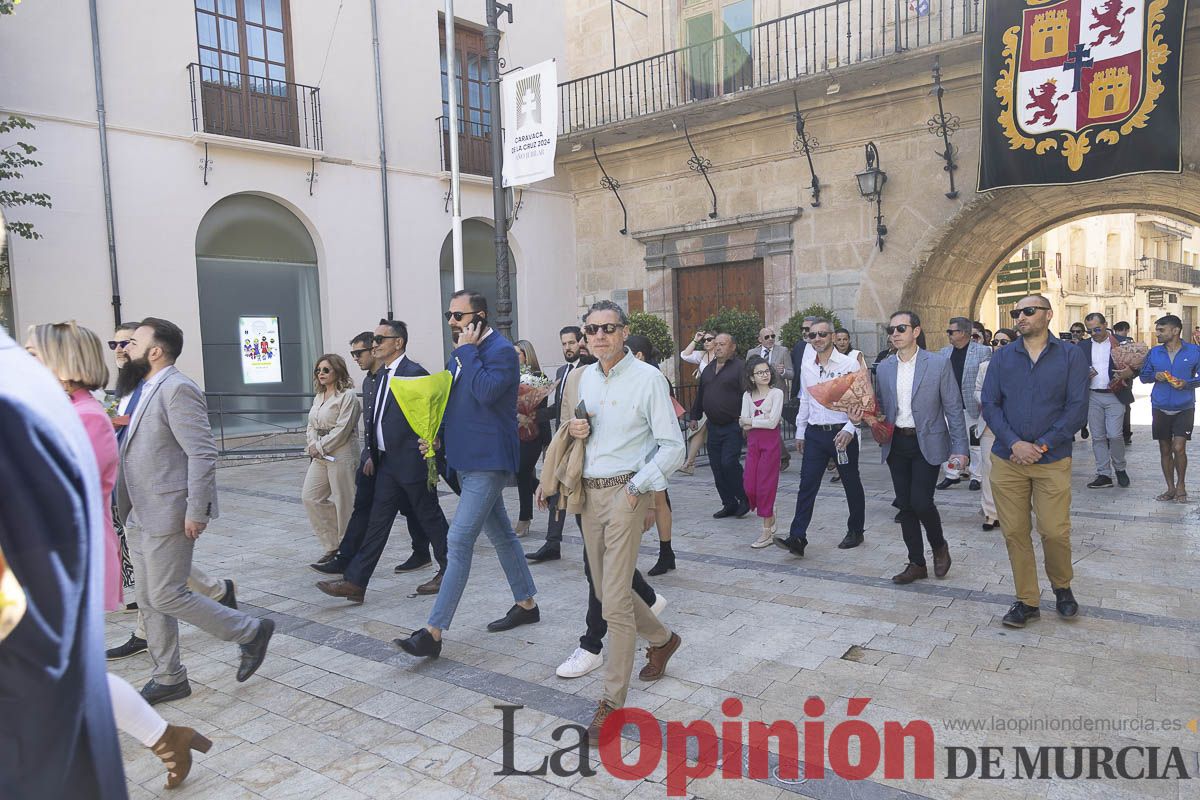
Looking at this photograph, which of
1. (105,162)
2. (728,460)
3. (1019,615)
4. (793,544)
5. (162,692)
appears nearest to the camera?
(162,692)

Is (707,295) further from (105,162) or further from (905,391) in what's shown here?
(905,391)

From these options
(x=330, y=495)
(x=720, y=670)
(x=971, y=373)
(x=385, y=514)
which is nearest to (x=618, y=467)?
(x=720, y=670)

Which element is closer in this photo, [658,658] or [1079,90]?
[658,658]

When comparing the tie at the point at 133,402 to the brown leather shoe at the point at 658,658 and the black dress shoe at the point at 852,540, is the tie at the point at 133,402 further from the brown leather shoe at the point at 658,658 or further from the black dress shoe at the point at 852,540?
the black dress shoe at the point at 852,540

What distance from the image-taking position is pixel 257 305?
13773mm

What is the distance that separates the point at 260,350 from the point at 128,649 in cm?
997

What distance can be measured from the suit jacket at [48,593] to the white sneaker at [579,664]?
2973 millimetres

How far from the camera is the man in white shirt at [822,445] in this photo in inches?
240

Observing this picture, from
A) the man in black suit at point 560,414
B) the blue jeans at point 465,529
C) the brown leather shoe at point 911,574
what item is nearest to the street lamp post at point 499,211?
the man in black suit at point 560,414

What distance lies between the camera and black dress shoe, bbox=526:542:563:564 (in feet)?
20.4

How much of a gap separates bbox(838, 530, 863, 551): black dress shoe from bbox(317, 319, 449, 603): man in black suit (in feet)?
10.4

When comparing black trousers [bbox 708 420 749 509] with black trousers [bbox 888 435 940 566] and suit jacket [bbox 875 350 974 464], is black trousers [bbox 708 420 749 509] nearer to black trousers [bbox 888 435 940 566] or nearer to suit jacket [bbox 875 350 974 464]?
black trousers [bbox 888 435 940 566]

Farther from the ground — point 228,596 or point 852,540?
point 228,596

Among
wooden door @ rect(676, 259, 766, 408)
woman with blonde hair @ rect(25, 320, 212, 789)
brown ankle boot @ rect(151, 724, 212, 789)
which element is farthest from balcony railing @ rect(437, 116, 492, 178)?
brown ankle boot @ rect(151, 724, 212, 789)
